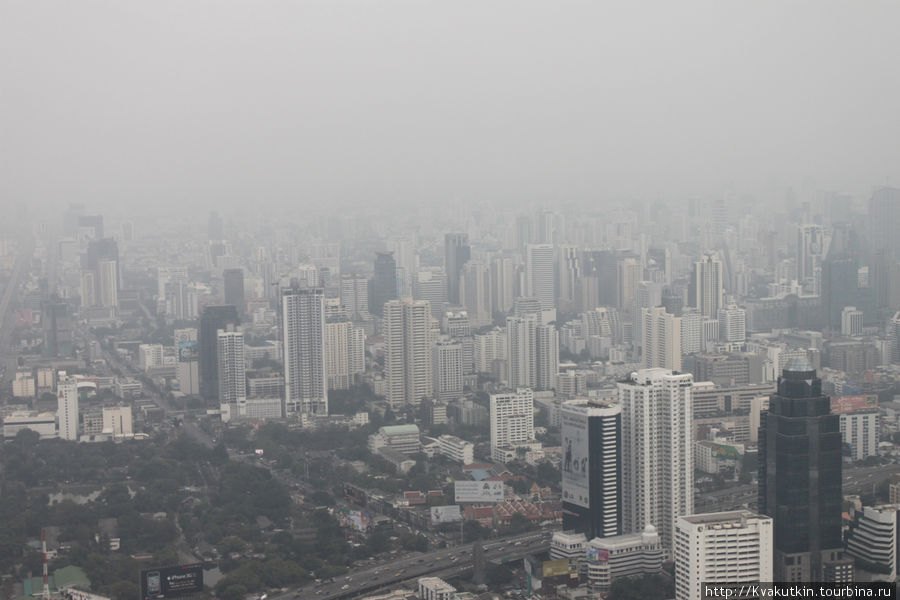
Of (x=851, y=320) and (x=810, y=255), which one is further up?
(x=810, y=255)

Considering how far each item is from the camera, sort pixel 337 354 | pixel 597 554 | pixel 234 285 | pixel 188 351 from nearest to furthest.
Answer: pixel 597 554, pixel 188 351, pixel 337 354, pixel 234 285

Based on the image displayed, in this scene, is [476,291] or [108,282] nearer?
[108,282]

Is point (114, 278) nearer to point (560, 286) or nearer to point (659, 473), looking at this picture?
point (560, 286)

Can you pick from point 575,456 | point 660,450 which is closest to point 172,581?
point 575,456

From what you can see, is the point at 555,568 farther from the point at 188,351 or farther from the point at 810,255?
the point at 810,255

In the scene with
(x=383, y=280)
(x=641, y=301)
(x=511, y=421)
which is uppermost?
(x=383, y=280)

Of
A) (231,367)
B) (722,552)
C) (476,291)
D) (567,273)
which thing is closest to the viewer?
(722,552)
